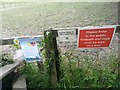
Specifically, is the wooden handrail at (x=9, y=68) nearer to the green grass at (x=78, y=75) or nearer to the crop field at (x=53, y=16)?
the green grass at (x=78, y=75)

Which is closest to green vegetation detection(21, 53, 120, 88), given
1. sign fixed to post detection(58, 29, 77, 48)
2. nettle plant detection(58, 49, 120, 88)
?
nettle plant detection(58, 49, 120, 88)

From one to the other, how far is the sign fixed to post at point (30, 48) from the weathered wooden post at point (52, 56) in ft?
0.52

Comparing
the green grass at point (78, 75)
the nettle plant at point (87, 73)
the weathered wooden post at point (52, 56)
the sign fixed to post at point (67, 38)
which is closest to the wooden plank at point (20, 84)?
the green grass at point (78, 75)

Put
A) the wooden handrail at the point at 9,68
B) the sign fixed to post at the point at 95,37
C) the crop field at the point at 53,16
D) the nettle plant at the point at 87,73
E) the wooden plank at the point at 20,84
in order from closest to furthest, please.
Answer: the wooden handrail at the point at 9,68 → the wooden plank at the point at 20,84 → the sign fixed to post at the point at 95,37 → the nettle plant at the point at 87,73 → the crop field at the point at 53,16

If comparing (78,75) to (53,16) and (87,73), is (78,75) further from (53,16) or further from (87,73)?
(53,16)

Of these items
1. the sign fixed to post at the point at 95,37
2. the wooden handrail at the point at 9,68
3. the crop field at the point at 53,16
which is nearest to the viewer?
the wooden handrail at the point at 9,68

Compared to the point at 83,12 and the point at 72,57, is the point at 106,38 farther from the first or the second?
the point at 83,12

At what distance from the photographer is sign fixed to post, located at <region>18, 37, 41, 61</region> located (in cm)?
327

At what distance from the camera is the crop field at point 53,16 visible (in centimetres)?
382

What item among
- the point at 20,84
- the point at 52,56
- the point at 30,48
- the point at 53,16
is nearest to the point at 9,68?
the point at 20,84

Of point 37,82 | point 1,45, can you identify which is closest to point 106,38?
point 37,82

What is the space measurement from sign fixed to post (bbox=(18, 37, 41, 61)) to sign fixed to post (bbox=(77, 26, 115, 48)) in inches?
26.3

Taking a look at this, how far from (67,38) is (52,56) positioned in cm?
37

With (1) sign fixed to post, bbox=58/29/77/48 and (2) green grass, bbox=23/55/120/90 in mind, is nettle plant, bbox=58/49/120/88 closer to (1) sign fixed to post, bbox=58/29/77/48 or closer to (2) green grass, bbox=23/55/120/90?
(2) green grass, bbox=23/55/120/90
